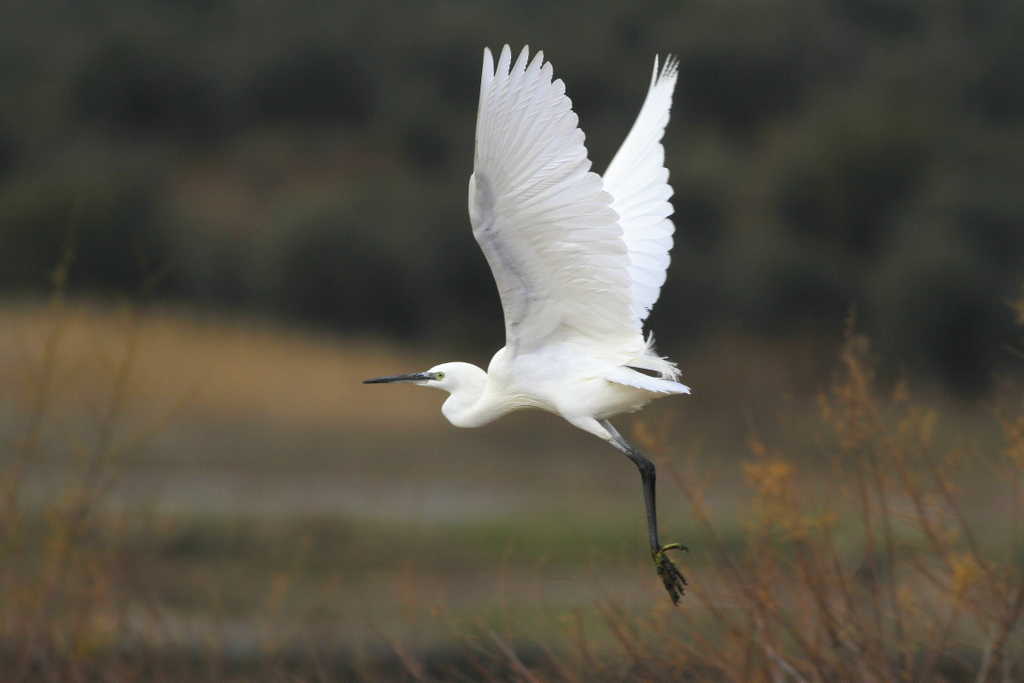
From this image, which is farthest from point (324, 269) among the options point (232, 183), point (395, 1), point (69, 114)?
point (395, 1)

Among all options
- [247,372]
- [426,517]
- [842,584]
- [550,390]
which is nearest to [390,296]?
[247,372]

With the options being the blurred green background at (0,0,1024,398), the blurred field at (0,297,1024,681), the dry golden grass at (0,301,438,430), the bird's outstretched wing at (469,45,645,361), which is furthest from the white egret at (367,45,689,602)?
the blurred green background at (0,0,1024,398)

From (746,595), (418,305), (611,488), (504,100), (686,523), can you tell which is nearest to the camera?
(504,100)

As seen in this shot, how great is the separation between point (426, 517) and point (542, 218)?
7183 millimetres

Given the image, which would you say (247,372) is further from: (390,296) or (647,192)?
(647,192)

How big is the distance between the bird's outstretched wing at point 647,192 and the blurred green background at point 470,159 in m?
9.65

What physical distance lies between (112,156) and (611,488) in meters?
13.6

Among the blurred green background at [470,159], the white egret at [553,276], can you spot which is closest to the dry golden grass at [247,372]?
the blurred green background at [470,159]

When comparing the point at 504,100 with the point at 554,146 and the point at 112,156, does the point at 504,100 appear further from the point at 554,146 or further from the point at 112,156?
the point at 112,156

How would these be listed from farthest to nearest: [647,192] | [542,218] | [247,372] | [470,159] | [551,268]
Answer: [470,159]
[247,372]
[647,192]
[551,268]
[542,218]

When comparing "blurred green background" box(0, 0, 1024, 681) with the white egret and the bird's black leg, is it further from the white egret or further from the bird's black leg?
the white egret

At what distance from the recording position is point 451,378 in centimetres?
325

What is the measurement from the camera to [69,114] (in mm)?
21969

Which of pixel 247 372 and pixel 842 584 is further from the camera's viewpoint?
pixel 247 372
